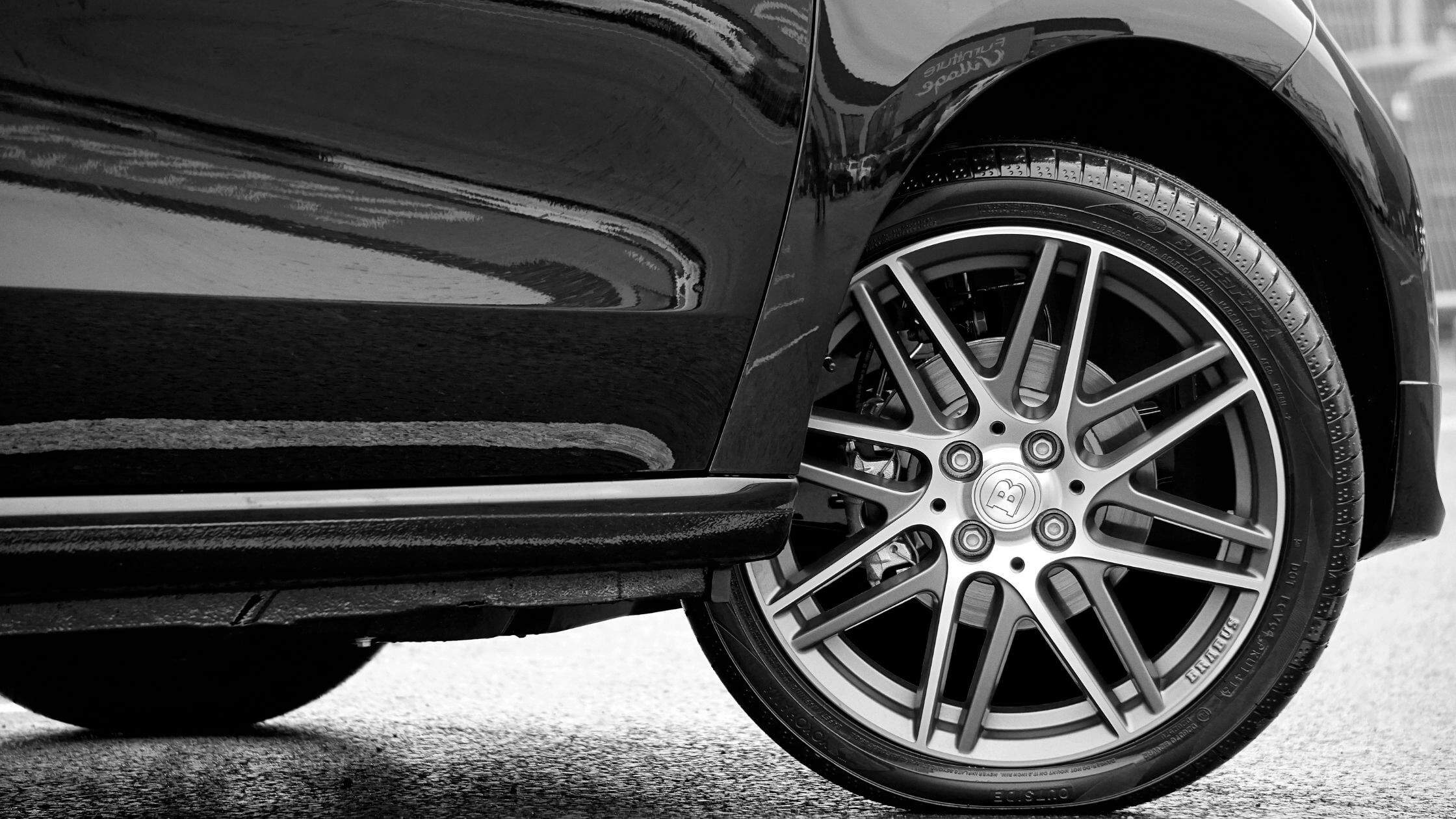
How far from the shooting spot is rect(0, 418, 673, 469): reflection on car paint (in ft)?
4.51

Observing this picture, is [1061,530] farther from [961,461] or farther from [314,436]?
[314,436]

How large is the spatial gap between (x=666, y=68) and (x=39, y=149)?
0.66m

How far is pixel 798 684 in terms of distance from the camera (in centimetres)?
176

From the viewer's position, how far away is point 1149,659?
179cm

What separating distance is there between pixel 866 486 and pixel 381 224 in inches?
28.2

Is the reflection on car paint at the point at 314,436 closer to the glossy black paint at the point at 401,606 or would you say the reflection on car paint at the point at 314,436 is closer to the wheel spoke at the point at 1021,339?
the glossy black paint at the point at 401,606

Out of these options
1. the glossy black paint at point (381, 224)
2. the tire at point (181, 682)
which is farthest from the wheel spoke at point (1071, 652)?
the tire at point (181, 682)

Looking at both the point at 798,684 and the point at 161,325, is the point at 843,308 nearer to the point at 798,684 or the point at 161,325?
the point at 798,684

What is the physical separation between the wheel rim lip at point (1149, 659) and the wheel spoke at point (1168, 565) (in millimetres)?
20

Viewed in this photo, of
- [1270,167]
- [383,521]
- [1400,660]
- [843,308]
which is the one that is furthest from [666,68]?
[1400,660]

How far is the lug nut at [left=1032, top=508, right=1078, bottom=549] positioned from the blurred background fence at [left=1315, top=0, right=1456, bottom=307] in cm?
2612

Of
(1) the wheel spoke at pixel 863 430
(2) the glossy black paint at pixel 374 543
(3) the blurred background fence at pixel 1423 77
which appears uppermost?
(3) the blurred background fence at pixel 1423 77

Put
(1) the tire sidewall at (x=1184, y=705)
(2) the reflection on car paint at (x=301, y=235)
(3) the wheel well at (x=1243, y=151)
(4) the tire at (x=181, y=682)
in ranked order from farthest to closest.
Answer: (4) the tire at (x=181, y=682)
(3) the wheel well at (x=1243, y=151)
(1) the tire sidewall at (x=1184, y=705)
(2) the reflection on car paint at (x=301, y=235)

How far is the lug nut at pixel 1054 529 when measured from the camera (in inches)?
68.8
